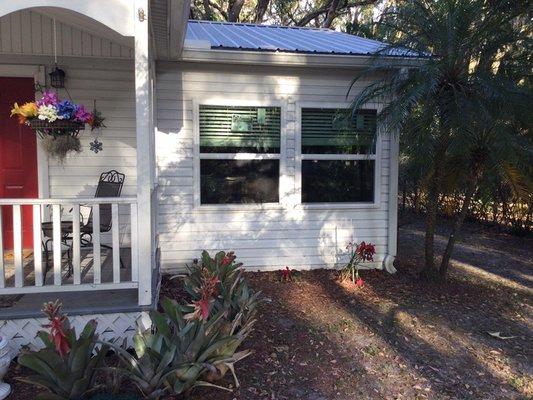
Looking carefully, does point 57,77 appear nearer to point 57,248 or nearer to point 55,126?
point 55,126

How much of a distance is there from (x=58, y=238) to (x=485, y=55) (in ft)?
15.0

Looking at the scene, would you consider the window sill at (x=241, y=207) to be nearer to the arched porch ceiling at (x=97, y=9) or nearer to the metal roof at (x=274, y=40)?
the metal roof at (x=274, y=40)

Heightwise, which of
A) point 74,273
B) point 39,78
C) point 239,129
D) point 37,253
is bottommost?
point 74,273

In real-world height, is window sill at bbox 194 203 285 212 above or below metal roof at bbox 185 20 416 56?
below

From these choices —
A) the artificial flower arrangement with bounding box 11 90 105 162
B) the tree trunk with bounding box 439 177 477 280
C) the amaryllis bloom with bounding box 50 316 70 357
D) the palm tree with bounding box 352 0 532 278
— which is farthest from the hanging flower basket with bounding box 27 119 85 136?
the tree trunk with bounding box 439 177 477 280

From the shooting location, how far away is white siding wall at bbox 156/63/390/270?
577cm

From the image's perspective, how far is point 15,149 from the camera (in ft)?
17.9

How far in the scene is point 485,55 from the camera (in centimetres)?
495

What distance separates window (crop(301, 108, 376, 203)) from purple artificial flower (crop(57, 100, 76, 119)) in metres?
3.07

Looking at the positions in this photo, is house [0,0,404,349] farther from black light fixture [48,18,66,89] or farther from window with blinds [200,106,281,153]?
black light fixture [48,18,66,89]

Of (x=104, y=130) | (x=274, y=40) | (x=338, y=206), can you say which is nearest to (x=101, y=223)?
(x=104, y=130)

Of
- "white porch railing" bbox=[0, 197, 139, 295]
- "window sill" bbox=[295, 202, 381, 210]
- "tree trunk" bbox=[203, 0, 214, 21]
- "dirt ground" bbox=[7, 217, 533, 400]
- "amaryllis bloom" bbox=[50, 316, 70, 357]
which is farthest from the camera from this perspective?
"tree trunk" bbox=[203, 0, 214, 21]

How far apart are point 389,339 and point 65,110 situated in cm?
341

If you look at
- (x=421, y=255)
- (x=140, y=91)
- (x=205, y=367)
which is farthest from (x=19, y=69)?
(x=421, y=255)
